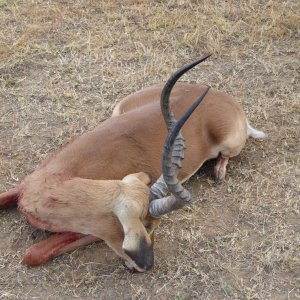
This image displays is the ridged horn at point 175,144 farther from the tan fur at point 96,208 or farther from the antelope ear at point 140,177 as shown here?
the antelope ear at point 140,177

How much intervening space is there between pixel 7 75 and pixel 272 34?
3.61 m

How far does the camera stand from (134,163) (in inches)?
210

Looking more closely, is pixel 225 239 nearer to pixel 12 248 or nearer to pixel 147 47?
pixel 12 248

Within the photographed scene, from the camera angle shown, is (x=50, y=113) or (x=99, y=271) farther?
(x=50, y=113)

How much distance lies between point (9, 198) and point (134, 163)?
3.80ft

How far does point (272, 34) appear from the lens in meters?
8.50

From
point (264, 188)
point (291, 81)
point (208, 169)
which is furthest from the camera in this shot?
point (291, 81)

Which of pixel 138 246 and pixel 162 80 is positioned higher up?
Answer: pixel 138 246

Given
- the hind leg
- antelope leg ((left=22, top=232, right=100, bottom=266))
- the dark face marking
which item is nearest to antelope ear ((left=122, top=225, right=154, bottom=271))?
the dark face marking

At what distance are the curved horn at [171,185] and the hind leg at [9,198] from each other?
1.47 metres

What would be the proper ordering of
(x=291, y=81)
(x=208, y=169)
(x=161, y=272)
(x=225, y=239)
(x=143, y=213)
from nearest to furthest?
(x=143, y=213), (x=161, y=272), (x=225, y=239), (x=208, y=169), (x=291, y=81)

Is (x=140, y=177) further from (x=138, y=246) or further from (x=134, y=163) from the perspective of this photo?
(x=138, y=246)

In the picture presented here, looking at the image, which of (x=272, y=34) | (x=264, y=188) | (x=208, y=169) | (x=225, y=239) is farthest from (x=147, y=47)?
(x=225, y=239)

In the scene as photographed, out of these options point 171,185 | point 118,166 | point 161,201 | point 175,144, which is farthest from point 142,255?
point 118,166
